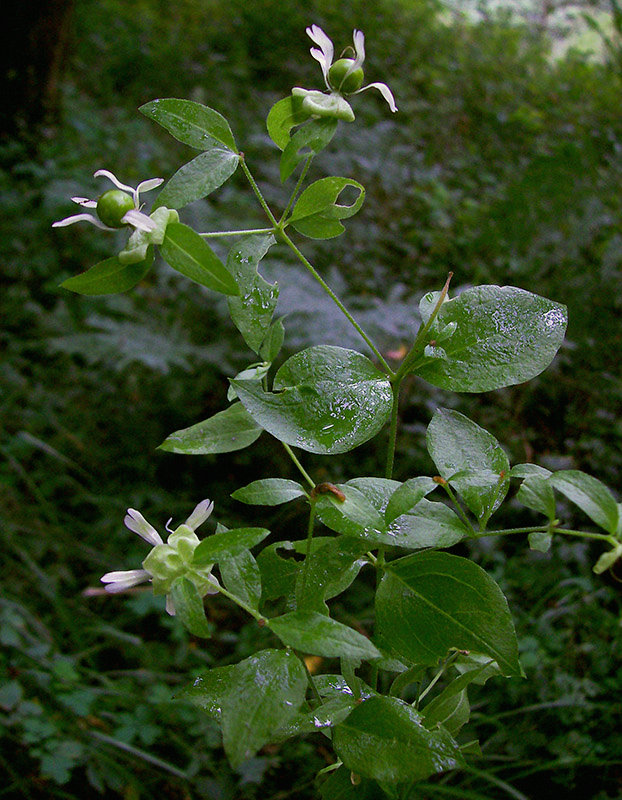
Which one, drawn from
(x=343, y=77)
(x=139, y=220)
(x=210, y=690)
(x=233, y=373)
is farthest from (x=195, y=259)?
(x=233, y=373)

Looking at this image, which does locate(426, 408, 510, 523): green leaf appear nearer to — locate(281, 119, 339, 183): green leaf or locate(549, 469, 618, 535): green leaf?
locate(549, 469, 618, 535): green leaf

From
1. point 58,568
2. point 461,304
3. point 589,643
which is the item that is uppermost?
point 461,304

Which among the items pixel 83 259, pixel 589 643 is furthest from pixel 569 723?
pixel 83 259

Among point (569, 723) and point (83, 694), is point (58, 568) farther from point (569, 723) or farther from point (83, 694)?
point (569, 723)

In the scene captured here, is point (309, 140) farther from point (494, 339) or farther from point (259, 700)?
point (259, 700)

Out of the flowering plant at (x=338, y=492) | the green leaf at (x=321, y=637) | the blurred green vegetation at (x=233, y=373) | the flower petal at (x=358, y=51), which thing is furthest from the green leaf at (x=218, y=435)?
the blurred green vegetation at (x=233, y=373)

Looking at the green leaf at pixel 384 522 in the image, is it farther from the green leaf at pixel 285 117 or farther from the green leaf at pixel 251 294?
the green leaf at pixel 285 117

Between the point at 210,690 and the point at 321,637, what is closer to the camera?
the point at 321,637
